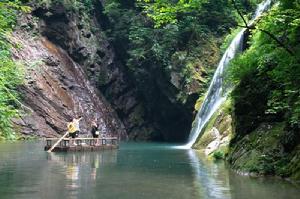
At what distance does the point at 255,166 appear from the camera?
1441 centimetres

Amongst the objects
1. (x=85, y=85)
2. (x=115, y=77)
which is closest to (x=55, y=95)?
(x=85, y=85)

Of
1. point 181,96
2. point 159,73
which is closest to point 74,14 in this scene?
point 159,73

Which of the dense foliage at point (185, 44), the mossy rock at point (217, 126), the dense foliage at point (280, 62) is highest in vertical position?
the dense foliage at point (185, 44)

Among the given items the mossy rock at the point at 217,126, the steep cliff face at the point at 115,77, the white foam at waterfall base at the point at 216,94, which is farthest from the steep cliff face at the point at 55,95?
the mossy rock at the point at 217,126

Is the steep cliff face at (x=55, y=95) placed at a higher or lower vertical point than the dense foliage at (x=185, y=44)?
lower

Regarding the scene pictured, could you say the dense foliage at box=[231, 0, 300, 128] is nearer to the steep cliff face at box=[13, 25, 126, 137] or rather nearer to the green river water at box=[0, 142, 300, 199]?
the green river water at box=[0, 142, 300, 199]

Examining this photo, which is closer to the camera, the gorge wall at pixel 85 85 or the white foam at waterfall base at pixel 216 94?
the white foam at waterfall base at pixel 216 94

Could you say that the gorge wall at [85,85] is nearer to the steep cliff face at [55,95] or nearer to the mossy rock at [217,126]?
the steep cliff face at [55,95]

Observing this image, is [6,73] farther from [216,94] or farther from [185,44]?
[185,44]

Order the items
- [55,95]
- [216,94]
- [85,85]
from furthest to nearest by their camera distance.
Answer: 1. [85,85]
2. [55,95]
3. [216,94]

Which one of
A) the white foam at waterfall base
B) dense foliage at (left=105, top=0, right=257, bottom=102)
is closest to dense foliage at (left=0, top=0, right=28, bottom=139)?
the white foam at waterfall base

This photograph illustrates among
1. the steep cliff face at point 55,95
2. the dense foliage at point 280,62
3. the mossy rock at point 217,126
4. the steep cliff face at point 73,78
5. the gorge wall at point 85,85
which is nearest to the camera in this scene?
the dense foliage at point 280,62

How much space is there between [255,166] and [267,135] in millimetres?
1430

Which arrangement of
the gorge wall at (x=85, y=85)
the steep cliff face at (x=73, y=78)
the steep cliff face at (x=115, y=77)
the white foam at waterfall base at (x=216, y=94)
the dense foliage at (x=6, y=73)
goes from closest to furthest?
1. the dense foliage at (x=6, y=73)
2. the white foam at waterfall base at (x=216, y=94)
3. the steep cliff face at (x=73, y=78)
4. the gorge wall at (x=85, y=85)
5. the steep cliff face at (x=115, y=77)
